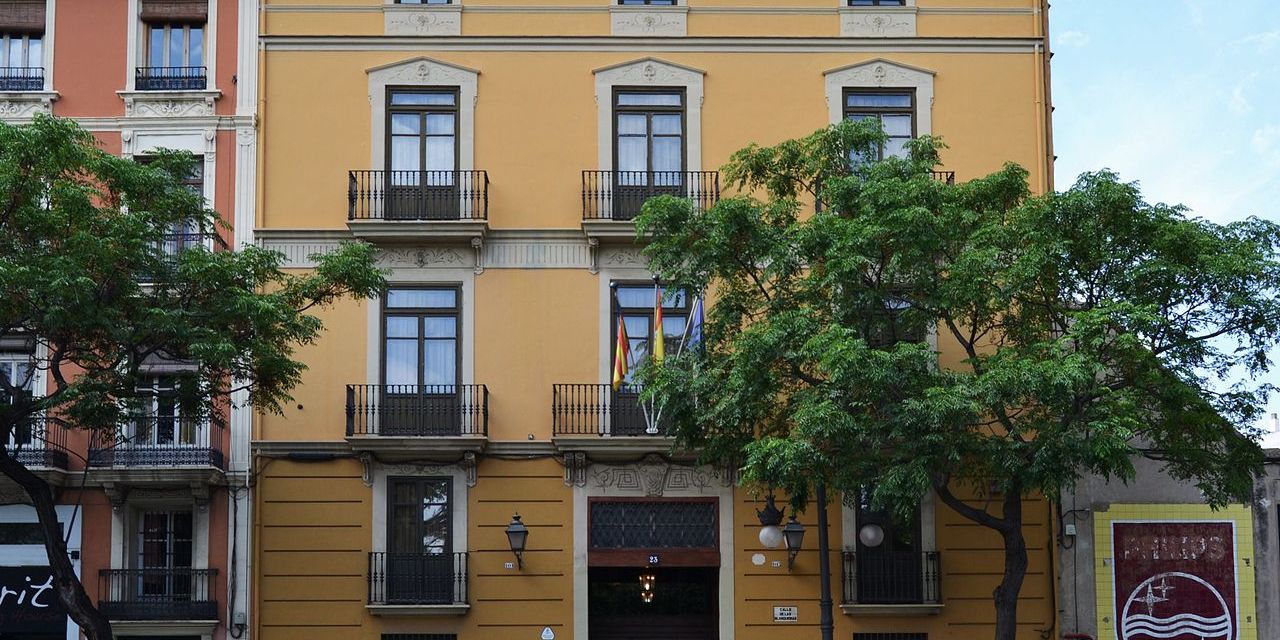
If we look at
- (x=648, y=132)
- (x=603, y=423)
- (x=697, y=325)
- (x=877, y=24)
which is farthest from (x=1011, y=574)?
(x=877, y=24)

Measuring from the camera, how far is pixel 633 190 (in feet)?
88.1

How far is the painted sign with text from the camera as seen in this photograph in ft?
84.5

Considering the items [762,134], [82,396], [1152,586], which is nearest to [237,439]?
[82,396]

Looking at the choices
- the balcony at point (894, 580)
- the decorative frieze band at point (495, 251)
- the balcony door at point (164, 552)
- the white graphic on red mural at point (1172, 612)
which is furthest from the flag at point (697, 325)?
the balcony door at point (164, 552)

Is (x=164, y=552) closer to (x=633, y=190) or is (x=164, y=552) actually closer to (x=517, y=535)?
(x=517, y=535)

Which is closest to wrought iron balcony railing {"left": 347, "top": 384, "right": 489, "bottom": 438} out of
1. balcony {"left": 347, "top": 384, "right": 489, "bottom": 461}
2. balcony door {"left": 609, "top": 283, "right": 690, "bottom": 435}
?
balcony {"left": 347, "top": 384, "right": 489, "bottom": 461}

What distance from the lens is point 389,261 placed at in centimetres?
2666

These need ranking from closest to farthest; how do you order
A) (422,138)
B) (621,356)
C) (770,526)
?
(770,526) < (621,356) < (422,138)

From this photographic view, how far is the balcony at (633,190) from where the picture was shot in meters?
26.8

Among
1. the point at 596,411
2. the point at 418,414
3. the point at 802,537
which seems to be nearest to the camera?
the point at 802,537

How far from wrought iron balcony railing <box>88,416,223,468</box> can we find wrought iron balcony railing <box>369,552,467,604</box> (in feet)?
10.0

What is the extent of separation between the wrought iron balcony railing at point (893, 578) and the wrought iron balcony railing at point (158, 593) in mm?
10008

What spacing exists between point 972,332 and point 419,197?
9186mm

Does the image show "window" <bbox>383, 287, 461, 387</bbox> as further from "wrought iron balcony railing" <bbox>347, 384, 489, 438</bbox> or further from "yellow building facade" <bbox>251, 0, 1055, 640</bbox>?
"wrought iron balcony railing" <bbox>347, 384, 489, 438</bbox>
